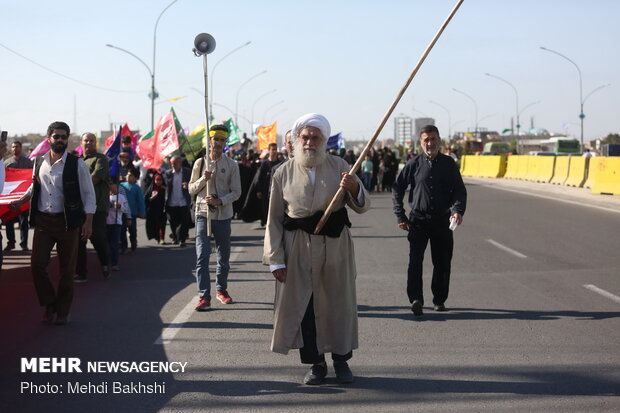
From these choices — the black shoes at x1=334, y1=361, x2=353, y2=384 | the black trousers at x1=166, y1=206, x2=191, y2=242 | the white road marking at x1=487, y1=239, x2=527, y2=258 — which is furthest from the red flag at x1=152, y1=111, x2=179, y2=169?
the black shoes at x1=334, y1=361, x2=353, y2=384

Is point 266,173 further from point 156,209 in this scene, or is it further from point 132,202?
point 132,202

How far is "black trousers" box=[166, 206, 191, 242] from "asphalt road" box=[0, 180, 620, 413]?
2228mm

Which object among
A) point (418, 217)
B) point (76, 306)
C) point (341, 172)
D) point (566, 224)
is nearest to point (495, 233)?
point (566, 224)

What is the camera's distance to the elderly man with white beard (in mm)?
5828

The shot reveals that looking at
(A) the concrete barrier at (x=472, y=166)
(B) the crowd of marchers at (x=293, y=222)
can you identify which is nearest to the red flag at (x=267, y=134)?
(A) the concrete barrier at (x=472, y=166)

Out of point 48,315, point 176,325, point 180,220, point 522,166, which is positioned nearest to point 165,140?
point 180,220

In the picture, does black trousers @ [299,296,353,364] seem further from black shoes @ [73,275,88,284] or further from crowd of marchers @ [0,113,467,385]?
black shoes @ [73,275,88,284]

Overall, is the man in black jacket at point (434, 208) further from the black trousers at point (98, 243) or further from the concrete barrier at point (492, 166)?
the concrete barrier at point (492, 166)

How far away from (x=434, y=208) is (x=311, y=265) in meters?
2.87

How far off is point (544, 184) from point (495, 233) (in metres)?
20.8

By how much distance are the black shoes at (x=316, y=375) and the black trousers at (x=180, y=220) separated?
32.6 feet

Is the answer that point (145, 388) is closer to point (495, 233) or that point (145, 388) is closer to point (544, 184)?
point (495, 233)

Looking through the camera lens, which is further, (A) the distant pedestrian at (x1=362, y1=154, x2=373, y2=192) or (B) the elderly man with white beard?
(A) the distant pedestrian at (x1=362, y1=154, x2=373, y2=192)

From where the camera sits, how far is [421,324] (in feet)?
25.8
